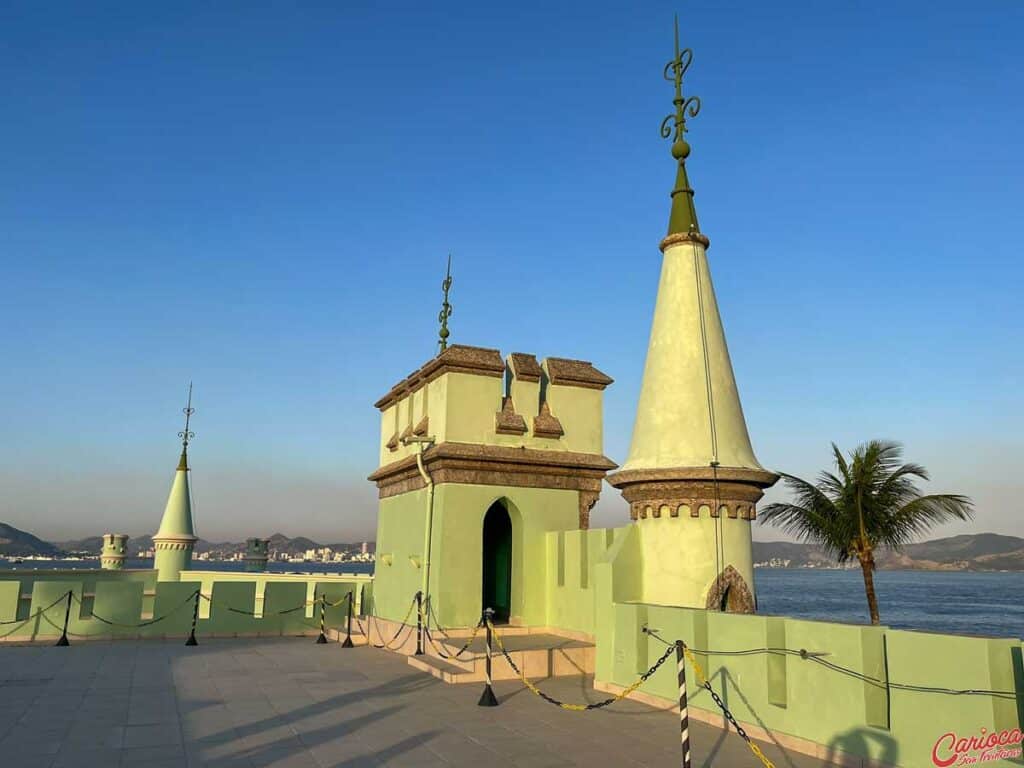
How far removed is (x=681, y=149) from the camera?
1287 centimetres

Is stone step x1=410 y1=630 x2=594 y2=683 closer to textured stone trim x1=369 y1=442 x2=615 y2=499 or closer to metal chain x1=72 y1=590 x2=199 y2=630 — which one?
textured stone trim x1=369 y1=442 x2=615 y2=499

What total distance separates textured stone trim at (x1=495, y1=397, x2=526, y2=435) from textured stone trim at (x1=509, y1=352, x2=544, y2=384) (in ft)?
2.67

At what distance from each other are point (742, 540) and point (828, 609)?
73.5m

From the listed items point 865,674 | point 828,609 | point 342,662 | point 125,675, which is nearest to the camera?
point 865,674

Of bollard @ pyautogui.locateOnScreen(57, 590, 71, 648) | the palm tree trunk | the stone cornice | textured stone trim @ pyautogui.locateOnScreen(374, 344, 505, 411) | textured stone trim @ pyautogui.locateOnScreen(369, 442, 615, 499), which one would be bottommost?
bollard @ pyautogui.locateOnScreen(57, 590, 71, 648)

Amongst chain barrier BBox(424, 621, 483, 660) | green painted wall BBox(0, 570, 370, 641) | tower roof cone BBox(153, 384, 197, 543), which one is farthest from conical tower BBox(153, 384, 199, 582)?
chain barrier BBox(424, 621, 483, 660)

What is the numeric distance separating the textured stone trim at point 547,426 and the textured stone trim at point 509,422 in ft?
1.10

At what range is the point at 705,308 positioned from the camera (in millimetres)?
12023

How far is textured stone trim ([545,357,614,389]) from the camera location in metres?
15.8

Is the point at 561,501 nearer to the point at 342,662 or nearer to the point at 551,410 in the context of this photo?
the point at 551,410

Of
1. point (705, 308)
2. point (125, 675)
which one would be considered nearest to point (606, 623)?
point (705, 308)

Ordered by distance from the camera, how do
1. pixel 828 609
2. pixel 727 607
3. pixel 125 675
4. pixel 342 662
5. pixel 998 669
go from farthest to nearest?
pixel 828 609, pixel 342 662, pixel 125 675, pixel 727 607, pixel 998 669

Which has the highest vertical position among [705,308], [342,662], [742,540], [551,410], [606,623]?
[705,308]

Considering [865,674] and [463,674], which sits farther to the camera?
[463,674]
